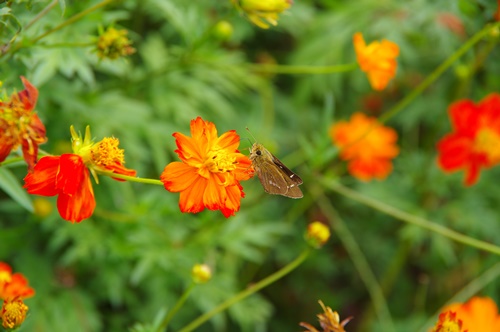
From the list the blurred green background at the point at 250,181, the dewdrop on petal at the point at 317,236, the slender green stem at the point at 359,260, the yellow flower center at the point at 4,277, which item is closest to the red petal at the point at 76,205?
the yellow flower center at the point at 4,277

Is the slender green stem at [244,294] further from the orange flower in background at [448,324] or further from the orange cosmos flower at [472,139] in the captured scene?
the orange cosmos flower at [472,139]

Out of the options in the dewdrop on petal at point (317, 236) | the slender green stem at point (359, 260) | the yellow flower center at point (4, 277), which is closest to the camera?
the yellow flower center at point (4, 277)

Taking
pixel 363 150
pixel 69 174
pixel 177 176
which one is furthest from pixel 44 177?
pixel 363 150

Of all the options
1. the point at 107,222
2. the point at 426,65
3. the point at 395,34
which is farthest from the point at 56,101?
the point at 426,65

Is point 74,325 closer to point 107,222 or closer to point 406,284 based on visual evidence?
point 107,222

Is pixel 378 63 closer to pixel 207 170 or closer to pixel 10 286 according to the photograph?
pixel 207 170

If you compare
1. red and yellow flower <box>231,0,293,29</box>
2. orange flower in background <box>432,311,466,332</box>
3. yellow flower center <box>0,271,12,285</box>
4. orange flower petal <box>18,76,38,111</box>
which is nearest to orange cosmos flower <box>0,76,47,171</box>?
orange flower petal <box>18,76,38,111</box>
